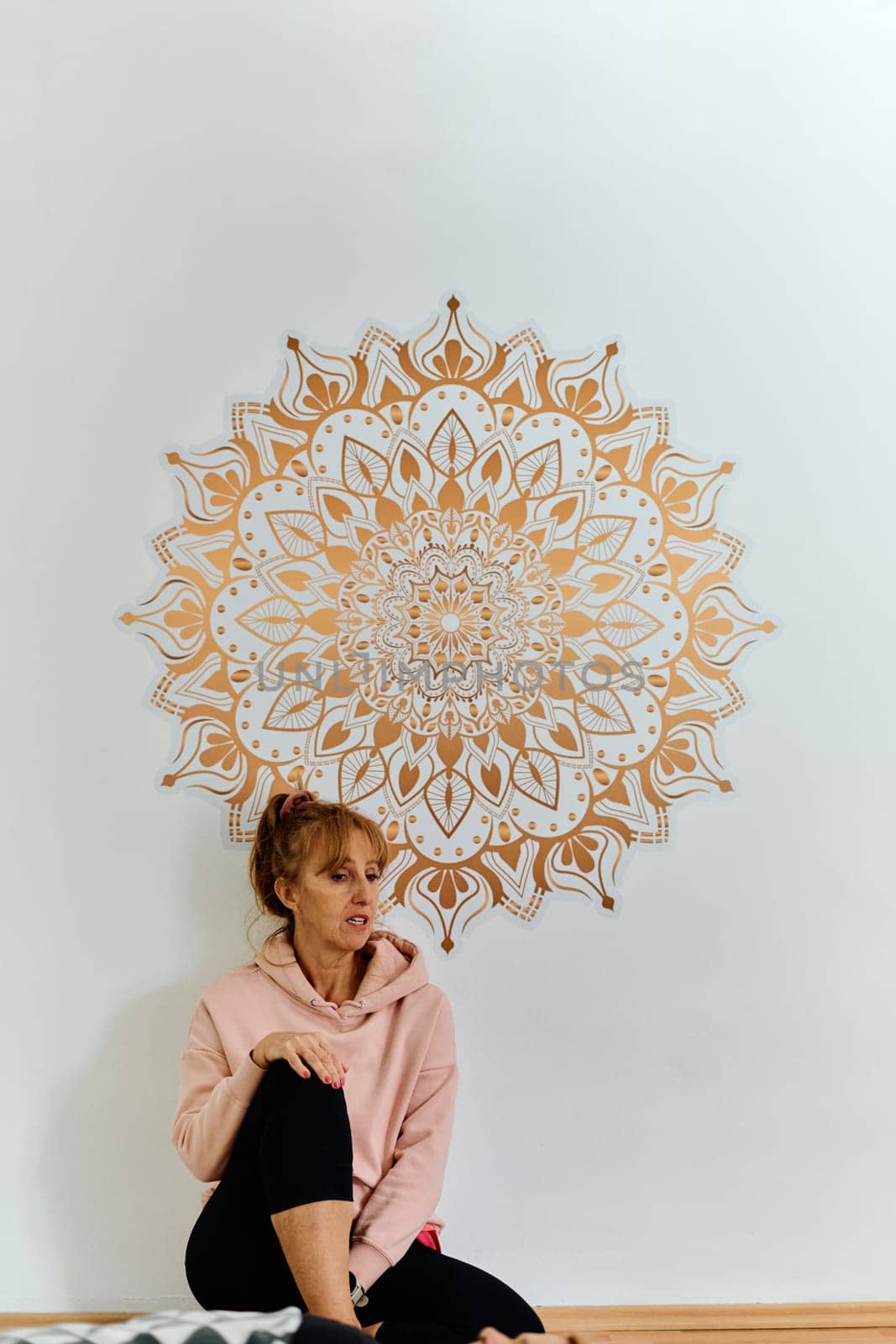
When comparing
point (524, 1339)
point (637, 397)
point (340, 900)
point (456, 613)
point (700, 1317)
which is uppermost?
point (637, 397)

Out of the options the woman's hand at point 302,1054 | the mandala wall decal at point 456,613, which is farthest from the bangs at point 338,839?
the woman's hand at point 302,1054

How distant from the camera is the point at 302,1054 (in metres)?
1.52

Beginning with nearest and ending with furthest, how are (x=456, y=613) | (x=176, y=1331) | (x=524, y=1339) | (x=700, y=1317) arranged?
(x=176, y=1331), (x=524, y=1339), (x=700, y=1317), (x=456, y=613)

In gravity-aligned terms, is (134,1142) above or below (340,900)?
below

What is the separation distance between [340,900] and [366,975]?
0.14 m

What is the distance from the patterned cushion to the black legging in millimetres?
625

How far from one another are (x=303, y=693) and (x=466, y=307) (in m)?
0.80

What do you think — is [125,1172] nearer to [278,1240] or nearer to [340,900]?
[278,1240]

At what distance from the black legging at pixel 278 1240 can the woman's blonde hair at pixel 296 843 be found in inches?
13.3

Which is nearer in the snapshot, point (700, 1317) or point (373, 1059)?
point (373, 1059)

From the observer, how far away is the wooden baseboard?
6.02ft

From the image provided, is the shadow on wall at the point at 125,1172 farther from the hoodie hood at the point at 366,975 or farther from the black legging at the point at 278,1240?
the black legging at the point at 278,1240

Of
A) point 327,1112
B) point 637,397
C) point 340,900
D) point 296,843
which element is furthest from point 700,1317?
point 637,397

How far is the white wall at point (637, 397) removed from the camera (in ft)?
6.18
